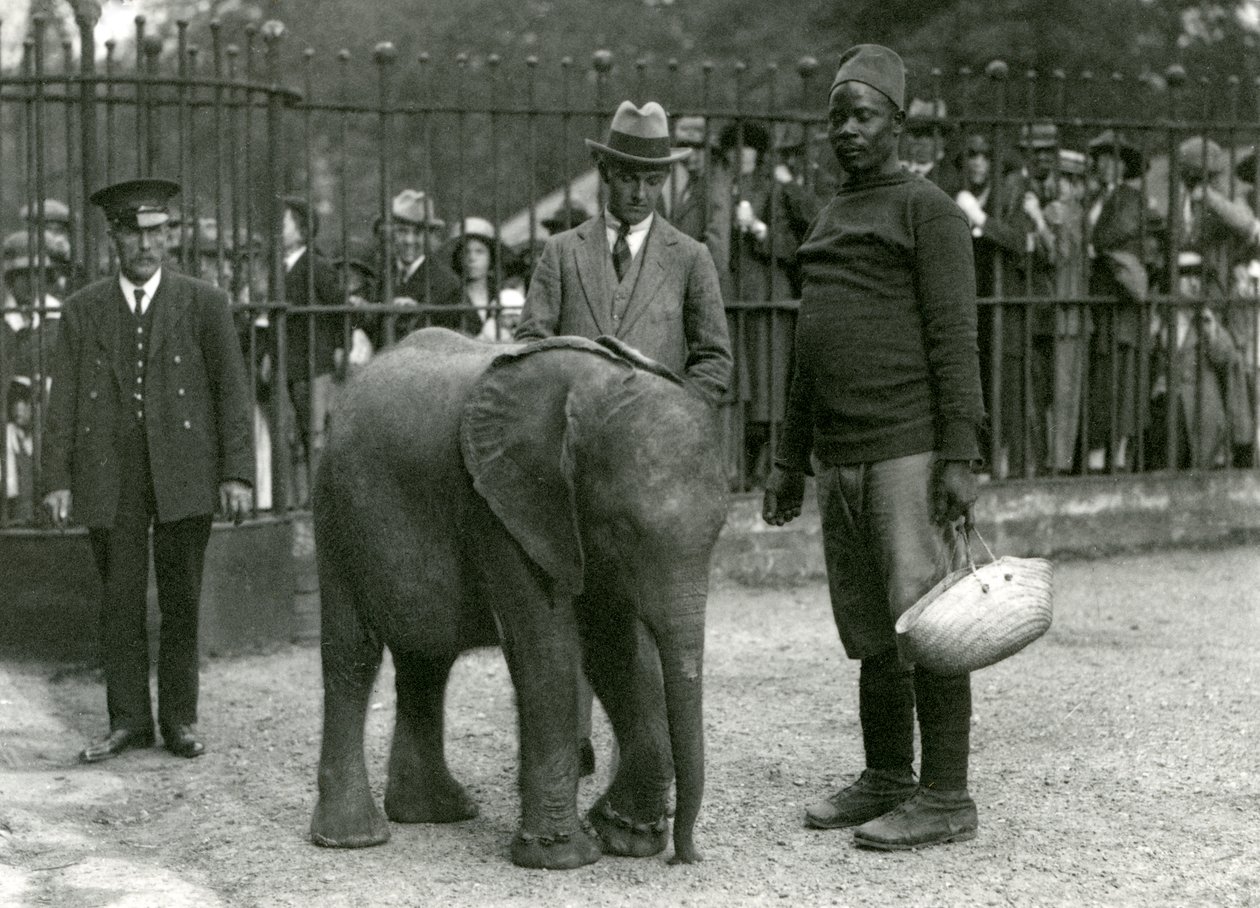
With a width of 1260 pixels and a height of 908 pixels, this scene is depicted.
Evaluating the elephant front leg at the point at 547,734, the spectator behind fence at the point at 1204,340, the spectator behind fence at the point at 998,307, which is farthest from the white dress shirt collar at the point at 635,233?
the spectator behind fence at the point at 1204,340

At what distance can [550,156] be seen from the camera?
1038 inches

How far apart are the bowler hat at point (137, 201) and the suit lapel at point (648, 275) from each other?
2.13 metres

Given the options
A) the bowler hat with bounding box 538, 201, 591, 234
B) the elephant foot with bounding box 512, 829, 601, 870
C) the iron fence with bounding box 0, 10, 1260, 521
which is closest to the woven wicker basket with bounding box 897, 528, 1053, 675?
the elephant foot with bounding box 512, 829, 601, 870

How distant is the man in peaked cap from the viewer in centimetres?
710

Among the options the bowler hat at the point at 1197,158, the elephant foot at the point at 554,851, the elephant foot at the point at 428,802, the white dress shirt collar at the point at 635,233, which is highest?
the bowler hat at the point at 1197,158

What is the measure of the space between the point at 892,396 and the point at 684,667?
1265mm

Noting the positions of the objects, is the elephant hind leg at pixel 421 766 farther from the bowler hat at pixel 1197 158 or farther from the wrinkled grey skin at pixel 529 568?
the bowler hat at pixel 1197 158

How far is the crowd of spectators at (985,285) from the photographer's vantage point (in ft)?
36.1

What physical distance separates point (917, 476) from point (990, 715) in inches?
94.5

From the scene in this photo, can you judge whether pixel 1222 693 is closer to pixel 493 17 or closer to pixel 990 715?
pixel 990 715

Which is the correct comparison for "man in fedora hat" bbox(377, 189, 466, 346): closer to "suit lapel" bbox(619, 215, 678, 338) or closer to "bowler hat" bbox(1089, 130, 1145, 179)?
"suit lapel" bbox(619, 215, 678, 338)

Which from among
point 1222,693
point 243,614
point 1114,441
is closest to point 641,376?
point 1222,693

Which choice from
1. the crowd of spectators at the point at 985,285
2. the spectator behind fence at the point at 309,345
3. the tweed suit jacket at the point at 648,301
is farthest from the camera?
the crowd of spectators at the point at 985,285

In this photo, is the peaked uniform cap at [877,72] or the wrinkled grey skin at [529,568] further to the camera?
the peaked uniform cap at [877,72]
